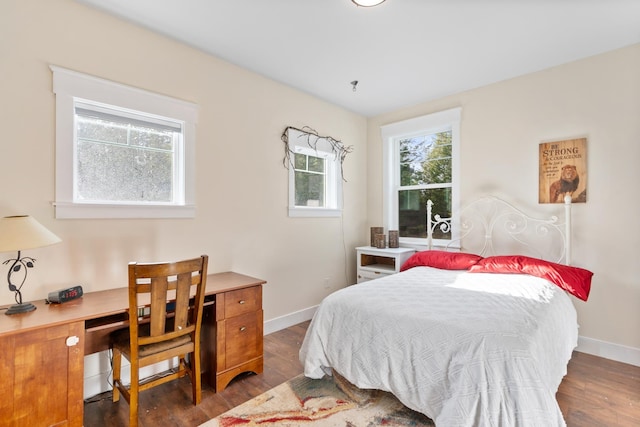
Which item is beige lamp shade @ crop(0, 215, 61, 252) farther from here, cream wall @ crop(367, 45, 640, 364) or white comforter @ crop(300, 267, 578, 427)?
cream wall @ crop(367, 45, 640, 364)

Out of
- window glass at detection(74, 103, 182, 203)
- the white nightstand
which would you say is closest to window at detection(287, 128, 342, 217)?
the white nightstand

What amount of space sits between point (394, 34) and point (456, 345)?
7.19 ft

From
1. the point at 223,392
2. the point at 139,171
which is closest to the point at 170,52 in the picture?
the point at 139,171

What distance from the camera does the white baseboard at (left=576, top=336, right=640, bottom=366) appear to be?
251 cm

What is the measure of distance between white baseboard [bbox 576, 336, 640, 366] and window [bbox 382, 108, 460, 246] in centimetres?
143

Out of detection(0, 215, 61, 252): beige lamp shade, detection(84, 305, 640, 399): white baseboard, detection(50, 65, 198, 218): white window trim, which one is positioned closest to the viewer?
detection(0, 215, 61, 252): beige lamp shade

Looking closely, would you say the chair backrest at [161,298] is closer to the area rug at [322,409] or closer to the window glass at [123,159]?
the area rug at [322,409]

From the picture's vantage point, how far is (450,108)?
11.6 feet

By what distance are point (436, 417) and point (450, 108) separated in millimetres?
3122

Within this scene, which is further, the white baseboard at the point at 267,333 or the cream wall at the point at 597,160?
the cream wall at the point at 597,160

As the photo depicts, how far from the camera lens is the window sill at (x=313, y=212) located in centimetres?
338

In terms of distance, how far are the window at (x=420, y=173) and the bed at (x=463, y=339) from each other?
1.09 m

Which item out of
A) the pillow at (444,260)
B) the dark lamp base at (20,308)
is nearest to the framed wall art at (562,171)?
the pillow at (444,260)

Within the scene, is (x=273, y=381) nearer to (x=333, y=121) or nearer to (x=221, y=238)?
(x=221, y=238)
